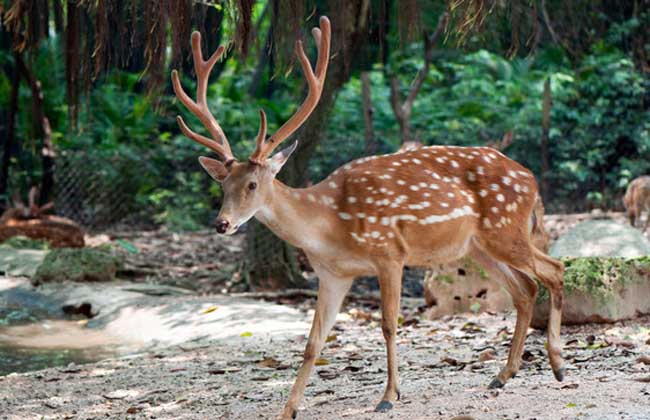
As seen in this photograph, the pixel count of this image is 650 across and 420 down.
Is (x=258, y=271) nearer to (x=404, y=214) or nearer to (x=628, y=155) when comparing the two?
(x=404, y=214)

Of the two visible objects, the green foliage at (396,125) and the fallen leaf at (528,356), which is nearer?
the fallen leaf at (528,356)

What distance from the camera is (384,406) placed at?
15.3 ft

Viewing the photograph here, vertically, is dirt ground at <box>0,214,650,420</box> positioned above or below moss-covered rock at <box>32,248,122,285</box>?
above

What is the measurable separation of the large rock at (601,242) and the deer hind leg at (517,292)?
2.76m

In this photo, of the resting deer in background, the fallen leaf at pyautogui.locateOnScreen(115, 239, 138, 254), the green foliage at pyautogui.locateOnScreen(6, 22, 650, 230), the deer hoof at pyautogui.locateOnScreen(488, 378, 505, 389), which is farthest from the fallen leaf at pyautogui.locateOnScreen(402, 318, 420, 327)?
the green foliage at pyautogui.locateOnScreen(6, 22, 650, 230)

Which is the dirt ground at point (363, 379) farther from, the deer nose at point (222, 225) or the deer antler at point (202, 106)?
the deer antler at point (202, 106)

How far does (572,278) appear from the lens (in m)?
6.48

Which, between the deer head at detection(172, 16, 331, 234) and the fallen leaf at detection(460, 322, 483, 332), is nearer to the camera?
the deer head at detection(172, 16, 331, 234)

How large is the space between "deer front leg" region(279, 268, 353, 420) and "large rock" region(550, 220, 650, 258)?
360 centimetres

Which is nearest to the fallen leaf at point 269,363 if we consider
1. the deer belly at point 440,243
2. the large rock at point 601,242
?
the deer belly at point 440,243

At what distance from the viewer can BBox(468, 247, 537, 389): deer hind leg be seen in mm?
5217

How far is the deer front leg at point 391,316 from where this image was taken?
481 cm

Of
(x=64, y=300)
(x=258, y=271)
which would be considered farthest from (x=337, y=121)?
(x=64, y=300)

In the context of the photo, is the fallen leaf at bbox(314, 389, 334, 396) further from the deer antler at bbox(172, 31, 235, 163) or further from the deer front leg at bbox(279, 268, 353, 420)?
the deer antler at bbox(172, 31, 235, 163)
